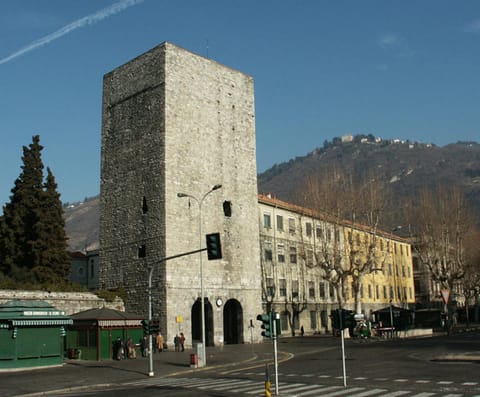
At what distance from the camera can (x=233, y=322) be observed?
5194 centimetres

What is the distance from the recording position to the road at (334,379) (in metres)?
18.6

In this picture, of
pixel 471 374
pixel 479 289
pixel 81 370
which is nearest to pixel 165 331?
pixel 81 370

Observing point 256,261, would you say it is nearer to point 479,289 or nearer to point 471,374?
point 471,374

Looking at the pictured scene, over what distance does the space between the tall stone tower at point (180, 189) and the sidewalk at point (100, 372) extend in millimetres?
7329

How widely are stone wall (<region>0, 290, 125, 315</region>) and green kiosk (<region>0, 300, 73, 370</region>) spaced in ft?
17.1

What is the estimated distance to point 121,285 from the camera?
4841 centimetres

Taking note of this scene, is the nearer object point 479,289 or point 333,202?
point 333,202

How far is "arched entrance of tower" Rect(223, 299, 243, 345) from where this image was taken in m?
50.3

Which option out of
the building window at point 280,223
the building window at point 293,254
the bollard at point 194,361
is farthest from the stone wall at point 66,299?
the building window at point 293,254

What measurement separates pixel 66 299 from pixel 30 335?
10.4 meters

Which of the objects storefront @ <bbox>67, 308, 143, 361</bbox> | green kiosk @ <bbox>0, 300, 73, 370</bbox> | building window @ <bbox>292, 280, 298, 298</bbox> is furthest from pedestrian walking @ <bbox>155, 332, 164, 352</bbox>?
building window @ <bbox>292, 280, 298, 298</bbox>

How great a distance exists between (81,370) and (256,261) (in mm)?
24545

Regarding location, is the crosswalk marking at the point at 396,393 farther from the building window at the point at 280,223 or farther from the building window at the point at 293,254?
the building window at the point at 293,254

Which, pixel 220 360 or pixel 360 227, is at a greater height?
pixel 360 227
